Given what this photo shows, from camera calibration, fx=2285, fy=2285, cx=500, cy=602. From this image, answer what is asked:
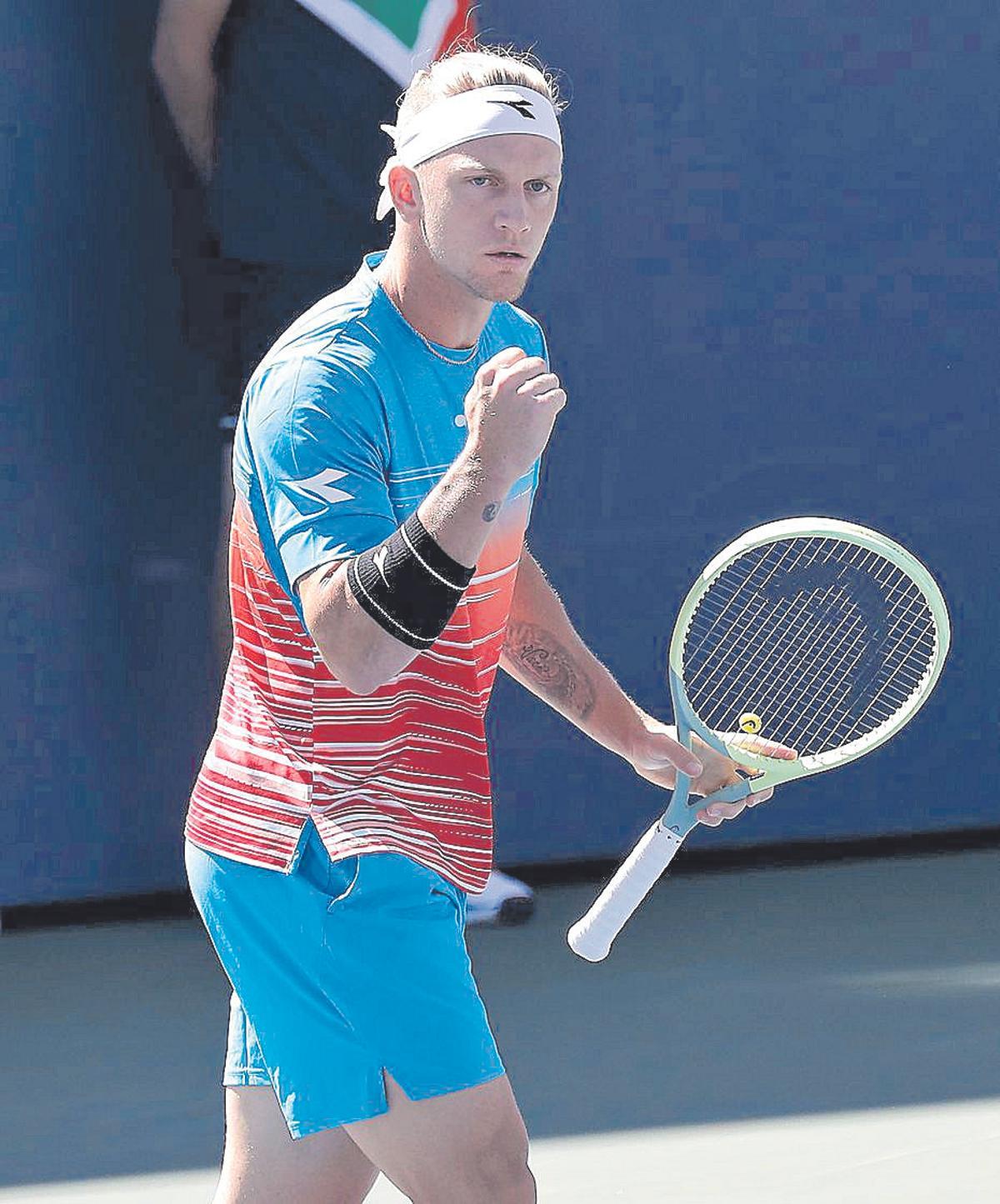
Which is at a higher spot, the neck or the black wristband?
the neck

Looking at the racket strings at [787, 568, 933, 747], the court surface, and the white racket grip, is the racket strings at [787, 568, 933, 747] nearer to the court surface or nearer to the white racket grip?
the court surface

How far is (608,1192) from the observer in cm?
304

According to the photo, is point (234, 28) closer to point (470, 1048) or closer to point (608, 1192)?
point (608, 1192)

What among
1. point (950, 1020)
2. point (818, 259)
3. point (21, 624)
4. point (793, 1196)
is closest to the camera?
point (793, 1196)

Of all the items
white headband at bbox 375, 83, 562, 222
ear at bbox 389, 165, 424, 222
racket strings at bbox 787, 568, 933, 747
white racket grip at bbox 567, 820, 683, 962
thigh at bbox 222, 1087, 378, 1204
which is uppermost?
white headband at bbox 375, 83, 562, 222

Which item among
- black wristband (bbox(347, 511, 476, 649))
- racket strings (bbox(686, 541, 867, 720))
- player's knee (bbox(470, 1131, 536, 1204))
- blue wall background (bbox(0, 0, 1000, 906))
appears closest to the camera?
black wristband (bbox(347, 511, 476, 649))

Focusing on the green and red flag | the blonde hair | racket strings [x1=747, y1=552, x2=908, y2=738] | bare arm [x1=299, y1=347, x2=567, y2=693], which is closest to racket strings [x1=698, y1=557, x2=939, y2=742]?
racket strings [x1=747, y1=552, x2=908, y2=738]

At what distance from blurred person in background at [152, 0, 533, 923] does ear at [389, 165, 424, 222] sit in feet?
6.05

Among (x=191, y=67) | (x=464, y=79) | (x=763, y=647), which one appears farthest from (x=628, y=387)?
(x=464, y=79)

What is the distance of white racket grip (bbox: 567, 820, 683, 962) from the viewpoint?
244 centimetres

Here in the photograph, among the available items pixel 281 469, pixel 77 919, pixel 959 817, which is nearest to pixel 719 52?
pixel 959 817

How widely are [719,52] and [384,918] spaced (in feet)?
9.23

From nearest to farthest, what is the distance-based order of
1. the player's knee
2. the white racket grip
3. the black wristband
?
the black wristband
the player's knee
the white racket grip

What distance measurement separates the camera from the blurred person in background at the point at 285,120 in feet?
13.0
